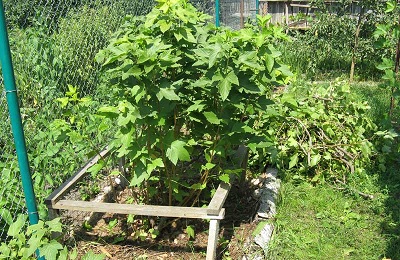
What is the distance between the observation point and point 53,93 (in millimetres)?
4723

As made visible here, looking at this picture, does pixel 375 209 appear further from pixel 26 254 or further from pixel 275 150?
pixel 26 254

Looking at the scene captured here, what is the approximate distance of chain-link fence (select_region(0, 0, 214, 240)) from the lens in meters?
3.59

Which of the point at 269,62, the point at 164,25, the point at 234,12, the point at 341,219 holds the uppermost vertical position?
the point at 164,25

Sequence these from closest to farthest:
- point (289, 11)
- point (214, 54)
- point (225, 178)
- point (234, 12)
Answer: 1. point (214, 54)
2. point (225, 178)
3. point (234, 12)
4. point (289, 11)

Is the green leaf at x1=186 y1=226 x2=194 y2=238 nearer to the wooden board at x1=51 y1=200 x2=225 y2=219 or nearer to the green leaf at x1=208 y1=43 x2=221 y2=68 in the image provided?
the wooden board at x1=51 y1=200 x2=225 y2=219

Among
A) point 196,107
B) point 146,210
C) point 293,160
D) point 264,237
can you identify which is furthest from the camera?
point 293,160

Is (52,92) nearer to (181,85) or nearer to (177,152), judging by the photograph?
(181,85)

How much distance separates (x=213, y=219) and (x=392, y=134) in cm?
261

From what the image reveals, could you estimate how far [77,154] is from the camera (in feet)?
13.8

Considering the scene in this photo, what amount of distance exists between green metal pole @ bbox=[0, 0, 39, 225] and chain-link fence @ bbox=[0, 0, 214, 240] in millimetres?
263

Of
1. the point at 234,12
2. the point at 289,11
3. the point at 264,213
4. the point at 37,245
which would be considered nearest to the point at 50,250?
the point at 37,245

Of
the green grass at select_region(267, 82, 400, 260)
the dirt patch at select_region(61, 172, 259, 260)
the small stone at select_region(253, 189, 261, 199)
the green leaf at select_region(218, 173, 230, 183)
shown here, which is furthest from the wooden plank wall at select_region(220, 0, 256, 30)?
the green leaf at select_region(218, 173, 230, 183)

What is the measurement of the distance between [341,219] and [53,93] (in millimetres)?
2985

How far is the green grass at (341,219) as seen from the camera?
12.2ft
